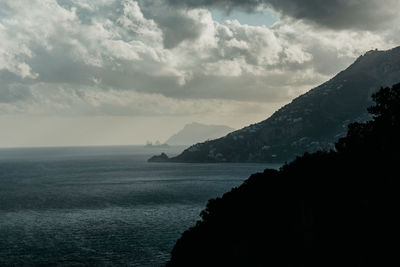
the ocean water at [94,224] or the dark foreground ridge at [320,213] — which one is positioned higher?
the dark foreground ridge at [320,213]

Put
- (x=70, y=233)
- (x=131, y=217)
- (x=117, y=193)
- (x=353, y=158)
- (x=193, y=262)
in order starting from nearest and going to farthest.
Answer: (x=193, y=262) → (x=353, y=158) → (x=70, y=233) → (x=131, y=217) → (x=117, y=193)

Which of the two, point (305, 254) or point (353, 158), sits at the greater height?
point (353, 158)

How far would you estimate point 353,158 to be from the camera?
195ft

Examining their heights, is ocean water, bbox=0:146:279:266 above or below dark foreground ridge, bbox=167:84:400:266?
below

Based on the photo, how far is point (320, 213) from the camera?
168ft

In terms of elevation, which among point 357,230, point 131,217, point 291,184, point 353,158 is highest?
point 353,158

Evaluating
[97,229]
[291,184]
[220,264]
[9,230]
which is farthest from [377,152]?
[9,230]

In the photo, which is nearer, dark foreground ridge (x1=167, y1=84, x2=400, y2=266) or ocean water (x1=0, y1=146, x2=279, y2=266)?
dark foreground ridge (x1=167, y1=84, x2=400, y2=266)

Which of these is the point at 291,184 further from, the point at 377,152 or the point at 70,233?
the point at 70,233

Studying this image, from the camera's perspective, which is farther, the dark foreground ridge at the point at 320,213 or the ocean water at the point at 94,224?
the ocean water at the point at 94,224

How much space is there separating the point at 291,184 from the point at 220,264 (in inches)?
712

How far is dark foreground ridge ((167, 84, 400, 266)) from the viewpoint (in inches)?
1745

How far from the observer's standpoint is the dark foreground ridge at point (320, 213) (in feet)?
145

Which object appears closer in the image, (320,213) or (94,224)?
(320,213)
